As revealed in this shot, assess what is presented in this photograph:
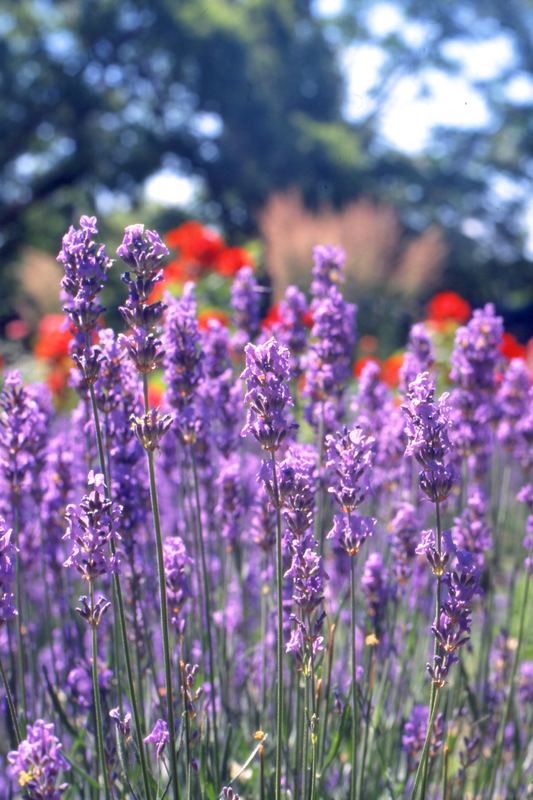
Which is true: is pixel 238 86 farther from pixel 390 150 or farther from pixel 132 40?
pixel 390 150

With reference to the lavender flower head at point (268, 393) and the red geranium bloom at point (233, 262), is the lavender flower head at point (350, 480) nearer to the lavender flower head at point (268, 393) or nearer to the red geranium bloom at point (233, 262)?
the lavender flower head at point (268, 393)

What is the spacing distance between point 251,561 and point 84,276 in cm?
202

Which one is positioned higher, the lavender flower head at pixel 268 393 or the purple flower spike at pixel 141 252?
the purple flower spike at pixel 141 252

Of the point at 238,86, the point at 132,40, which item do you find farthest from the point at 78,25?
the point at 238,86

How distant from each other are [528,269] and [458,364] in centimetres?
1900

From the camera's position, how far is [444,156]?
69.6ft

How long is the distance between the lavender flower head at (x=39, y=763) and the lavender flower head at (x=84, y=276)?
694 millimetres

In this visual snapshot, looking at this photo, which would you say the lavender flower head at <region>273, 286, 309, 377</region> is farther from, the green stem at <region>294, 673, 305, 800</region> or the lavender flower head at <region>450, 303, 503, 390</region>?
the green stem at <region>294, 673, 305, 800</region>

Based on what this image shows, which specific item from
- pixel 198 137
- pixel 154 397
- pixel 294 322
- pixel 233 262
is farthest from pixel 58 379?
pixel 198 137

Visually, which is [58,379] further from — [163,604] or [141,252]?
[163,604]

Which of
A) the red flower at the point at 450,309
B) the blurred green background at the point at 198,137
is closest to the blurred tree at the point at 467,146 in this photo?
the blurred green background at the point at 198,137

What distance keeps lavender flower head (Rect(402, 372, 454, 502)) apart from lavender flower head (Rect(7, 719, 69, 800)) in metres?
0.69

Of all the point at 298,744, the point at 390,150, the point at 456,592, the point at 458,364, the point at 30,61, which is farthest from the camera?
the point at 390,150

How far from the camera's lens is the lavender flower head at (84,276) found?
1.66 meters
